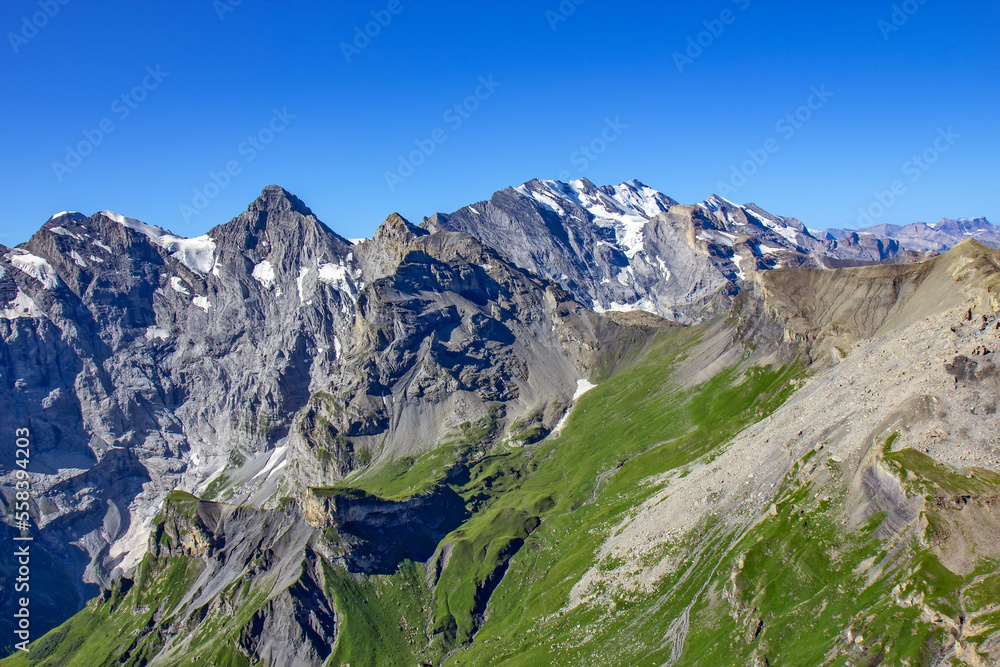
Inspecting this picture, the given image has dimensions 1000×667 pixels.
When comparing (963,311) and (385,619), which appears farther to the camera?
(385,619)

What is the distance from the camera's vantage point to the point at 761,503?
4909 inches

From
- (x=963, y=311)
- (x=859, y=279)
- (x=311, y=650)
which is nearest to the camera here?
(x=963, y=311)

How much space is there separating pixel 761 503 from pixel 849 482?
730 inches

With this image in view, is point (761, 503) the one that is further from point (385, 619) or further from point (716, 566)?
point (385, 619)

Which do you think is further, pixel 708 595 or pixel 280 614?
pixel 280 614

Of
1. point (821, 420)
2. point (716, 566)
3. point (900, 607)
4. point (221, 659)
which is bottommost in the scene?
point (900, 607)

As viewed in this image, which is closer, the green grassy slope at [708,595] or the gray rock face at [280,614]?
the green grassy slope at [708,595]

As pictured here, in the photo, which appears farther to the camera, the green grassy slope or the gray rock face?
the gray rock face

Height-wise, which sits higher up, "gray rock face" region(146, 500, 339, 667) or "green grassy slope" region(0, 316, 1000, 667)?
"gray rock face" region(146, 500, 339, 667)

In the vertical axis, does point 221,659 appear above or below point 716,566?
above

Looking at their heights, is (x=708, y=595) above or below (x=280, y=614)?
below

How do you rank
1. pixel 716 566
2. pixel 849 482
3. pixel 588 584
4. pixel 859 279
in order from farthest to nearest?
pixel 859 279, pixel 588 584, pixel 716 566, pixel 849 482

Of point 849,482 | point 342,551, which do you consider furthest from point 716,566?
point 342,551

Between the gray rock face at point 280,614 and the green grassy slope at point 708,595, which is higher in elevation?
the gray rock face at point 280,614
